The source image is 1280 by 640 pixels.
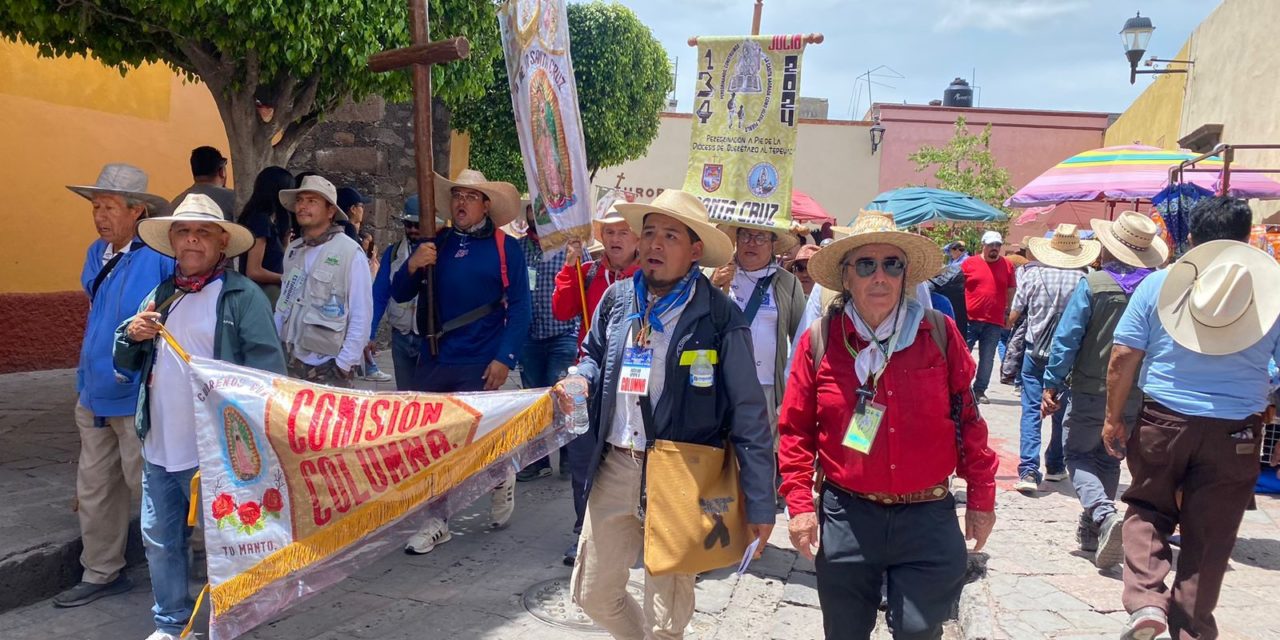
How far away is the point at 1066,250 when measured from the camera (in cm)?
812

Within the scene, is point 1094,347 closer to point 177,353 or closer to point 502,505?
point 502,505

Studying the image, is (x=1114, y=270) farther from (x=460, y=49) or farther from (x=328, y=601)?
(x=328, y=601)

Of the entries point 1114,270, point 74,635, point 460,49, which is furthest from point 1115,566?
point 74,635

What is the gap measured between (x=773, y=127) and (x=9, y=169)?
26.0 feet

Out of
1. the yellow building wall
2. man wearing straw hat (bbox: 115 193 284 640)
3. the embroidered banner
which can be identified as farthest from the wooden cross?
the yellow building wall

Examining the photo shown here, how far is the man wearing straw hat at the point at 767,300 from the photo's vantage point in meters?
5.07

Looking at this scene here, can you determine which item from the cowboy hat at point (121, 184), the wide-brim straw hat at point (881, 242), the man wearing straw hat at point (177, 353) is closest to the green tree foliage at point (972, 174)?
the wide-brim straw hat at point (881, 242)

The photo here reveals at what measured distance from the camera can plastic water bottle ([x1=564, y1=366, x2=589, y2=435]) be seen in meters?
3.36

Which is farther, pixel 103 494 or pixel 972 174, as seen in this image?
pixel 972 174

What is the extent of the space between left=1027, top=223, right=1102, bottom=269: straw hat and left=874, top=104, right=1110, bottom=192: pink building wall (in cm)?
2262

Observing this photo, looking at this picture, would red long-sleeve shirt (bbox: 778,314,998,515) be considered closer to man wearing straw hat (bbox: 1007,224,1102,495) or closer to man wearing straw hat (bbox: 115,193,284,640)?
man wearing straw hat (bbox: 115,193,284,640)

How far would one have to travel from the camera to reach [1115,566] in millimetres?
5176

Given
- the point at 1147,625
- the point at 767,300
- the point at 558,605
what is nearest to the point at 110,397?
the point at 558,605

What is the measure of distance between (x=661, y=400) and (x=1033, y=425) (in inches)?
193
